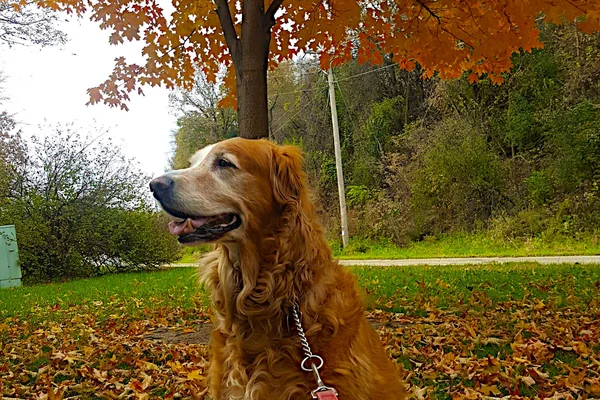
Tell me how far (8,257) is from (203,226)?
45.6 feet

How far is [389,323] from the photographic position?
5773 millimetres

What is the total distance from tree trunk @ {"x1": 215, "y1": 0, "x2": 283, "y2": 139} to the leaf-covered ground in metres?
2.36

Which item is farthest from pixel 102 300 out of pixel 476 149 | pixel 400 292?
pixel 476 149

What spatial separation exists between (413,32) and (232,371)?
5.18 meters

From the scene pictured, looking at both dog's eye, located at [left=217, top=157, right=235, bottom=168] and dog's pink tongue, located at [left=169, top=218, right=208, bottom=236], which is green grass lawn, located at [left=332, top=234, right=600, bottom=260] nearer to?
dog's eye, located at [left=217, top=157, right=235, bottom=168]

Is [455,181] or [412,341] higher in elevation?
[455,181]

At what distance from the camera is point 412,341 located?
16.1ft

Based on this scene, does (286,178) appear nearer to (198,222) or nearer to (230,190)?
(230,190)

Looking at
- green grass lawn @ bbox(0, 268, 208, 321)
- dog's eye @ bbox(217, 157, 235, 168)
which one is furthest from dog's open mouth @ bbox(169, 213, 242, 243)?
green grass lawn @ bbox(0, 268, 208, 321)

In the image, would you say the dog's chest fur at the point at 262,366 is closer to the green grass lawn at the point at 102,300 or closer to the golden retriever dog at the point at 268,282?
the golden retriever dog at the point at 268,282

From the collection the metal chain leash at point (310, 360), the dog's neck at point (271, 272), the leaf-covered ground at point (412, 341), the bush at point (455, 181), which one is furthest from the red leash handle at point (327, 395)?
the bush at point (455, 181)

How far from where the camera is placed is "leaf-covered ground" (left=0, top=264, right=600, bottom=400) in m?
3.77

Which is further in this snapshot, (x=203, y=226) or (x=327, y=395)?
(x=203, y=226)

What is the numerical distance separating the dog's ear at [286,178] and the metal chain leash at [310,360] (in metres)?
0.56
